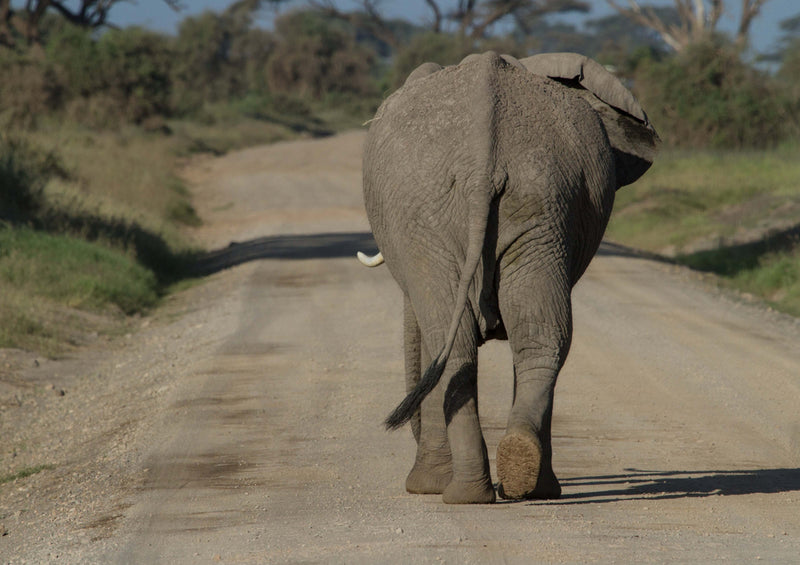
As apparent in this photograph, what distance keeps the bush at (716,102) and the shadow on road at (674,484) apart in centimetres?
2710

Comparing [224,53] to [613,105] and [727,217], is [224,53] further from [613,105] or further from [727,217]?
[613,105]

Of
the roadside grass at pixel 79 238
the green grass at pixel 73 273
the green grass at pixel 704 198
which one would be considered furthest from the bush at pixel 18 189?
the green grass at pixel 704 198

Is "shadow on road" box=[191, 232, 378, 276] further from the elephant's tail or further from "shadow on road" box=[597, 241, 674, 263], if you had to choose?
the elephant's tail

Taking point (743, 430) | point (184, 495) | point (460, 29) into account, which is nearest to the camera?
point (184, 495)

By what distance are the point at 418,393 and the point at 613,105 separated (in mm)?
1745

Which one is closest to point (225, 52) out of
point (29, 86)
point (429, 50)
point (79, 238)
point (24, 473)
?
point (429, 50)

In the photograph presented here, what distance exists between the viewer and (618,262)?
17500mm

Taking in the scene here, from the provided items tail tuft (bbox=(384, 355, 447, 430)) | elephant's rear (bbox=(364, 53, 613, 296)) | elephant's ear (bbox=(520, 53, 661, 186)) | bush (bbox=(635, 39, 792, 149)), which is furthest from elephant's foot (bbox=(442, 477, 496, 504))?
bush (bbox=(635, 39, 792, 149))

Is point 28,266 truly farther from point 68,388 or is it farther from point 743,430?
point 743,430

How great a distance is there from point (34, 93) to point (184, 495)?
33.0 m

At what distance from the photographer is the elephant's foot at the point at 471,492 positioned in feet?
16.2

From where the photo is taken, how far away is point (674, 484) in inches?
237

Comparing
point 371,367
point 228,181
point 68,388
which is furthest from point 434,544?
point 228,181

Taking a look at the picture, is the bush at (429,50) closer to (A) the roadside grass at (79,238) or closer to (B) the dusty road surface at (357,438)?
(A) the roadside grass at (79,238)
